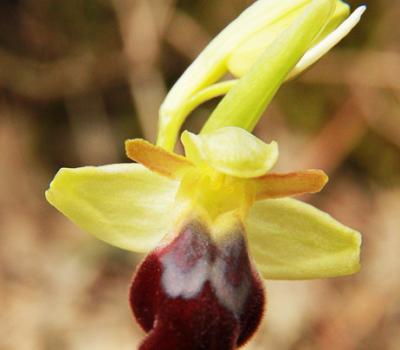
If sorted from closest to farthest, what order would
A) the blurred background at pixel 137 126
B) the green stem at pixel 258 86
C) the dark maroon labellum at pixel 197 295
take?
the dark maroon labellum at pixel 197 295 < the green stem at pixel 258 86 < the blurred background at pixel 137 126

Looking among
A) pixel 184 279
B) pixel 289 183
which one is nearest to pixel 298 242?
pixel 289 183

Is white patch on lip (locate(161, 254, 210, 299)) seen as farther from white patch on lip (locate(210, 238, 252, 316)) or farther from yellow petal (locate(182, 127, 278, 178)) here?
yellow petal (locate(182, 127, 278, 178))

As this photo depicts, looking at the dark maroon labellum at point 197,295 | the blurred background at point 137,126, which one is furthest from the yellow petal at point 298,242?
the blurred background at point 137,126

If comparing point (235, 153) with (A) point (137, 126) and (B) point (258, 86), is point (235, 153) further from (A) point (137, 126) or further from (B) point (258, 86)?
(A) point (137, 126)

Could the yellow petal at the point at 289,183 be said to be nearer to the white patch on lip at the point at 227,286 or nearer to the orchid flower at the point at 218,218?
the orchid flower at the point at 218,218

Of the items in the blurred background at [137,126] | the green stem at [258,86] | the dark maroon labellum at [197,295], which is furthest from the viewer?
the blurred background at [137,126]

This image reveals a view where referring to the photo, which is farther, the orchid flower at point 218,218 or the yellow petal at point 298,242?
the yellow petal at point 298,242

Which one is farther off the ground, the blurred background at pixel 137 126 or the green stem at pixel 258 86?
the green stem at pixel 258 86

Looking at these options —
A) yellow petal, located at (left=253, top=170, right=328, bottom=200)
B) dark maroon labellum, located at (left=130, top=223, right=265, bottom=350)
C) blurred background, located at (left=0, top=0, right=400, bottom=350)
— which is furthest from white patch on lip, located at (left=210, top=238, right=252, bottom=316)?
blurred background, located at (left=0, top=0, right=400, bottom=350)
